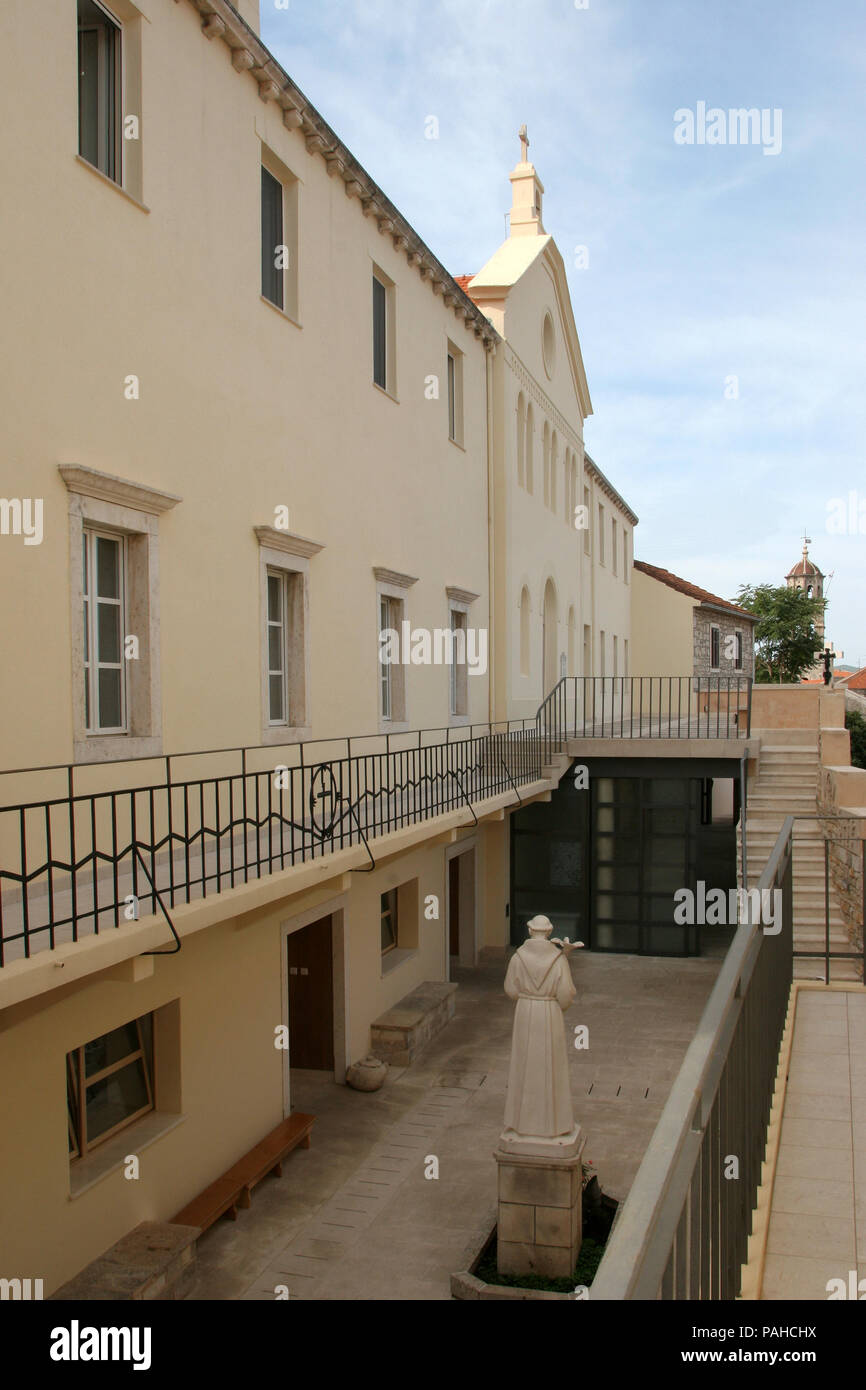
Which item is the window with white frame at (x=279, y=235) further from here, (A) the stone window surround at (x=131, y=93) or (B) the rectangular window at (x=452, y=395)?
(B) the rectangular window at (x=452, y=395)

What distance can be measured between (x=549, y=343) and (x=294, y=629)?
44.6 ft

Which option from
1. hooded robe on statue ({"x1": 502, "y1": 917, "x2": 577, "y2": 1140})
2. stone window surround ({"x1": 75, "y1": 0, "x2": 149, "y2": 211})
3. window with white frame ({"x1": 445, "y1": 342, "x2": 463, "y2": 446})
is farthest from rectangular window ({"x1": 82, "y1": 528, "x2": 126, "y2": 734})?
window with white frame ({"x1": 445, "y1": 342, "x2": 463, "y2": 446})

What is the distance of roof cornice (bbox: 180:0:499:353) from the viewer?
30.1 feet

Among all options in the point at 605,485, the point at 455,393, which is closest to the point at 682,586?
the point at 605,485

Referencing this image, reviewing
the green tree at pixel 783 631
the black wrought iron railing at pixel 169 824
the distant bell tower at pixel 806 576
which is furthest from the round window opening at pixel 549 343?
the distant bell tower at pixel 806 576

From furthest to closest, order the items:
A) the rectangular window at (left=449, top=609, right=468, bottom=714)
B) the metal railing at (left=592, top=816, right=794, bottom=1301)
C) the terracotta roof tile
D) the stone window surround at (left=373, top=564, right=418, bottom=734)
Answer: the terracotta roof tile → the rectangular window at (left=449, top=609, right=468, bottom=714) → the stone window surround at (left=373, top=564, right=418, bottom=734) → the metal railing at (left=592, top=816, right=794, bottom=1301)

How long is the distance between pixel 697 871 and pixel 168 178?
14729mm

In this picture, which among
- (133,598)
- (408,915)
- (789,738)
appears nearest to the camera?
(133,598)

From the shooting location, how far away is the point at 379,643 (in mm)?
13352

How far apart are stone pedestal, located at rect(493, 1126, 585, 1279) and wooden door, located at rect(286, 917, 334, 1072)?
4.18 metres

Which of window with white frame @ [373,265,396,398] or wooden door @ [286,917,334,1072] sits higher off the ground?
window with white frame @ [373,265,396,398]

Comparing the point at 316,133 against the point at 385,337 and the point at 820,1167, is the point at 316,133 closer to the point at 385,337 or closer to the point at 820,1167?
the point at 385,337

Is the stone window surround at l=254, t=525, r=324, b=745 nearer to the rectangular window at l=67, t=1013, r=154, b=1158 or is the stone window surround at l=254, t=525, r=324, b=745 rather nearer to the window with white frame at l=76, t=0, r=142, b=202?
the rectangular window at l=67, t=1013, r=154, b=1158

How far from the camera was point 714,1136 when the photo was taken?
275 cm
